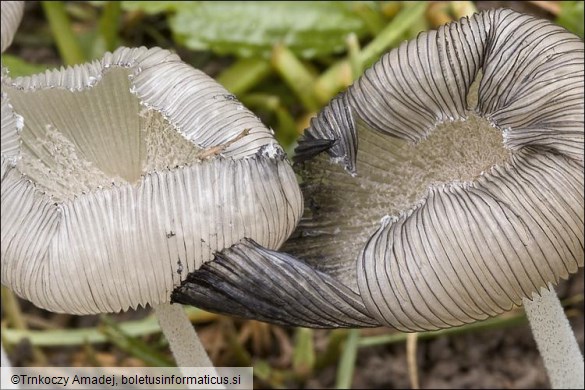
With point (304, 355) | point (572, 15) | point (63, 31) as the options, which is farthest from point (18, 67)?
point (572, 15)

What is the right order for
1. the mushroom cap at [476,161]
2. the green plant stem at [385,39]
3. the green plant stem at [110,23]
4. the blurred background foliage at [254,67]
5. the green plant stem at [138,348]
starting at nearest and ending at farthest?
the mushroom cap at [476,161] → the green plant stem at [138,348] → the blurred background foliage at [254,67] → the green plant stem at [385,39] → the green plant stem at [110,23]

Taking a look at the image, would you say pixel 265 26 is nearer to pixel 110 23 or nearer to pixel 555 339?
pixel 110 23

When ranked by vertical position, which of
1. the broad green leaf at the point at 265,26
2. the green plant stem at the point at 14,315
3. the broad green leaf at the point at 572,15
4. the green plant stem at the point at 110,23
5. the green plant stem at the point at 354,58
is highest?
the green plant stem at the point at 110,23

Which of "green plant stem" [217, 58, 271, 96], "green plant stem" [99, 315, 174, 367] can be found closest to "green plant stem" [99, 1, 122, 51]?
"green plant stem" [217, 58, 271, 96]

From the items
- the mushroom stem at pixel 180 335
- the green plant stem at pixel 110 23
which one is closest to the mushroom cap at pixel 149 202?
the mushroom stem at pixel 180 335

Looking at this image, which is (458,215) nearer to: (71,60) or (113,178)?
(113,178)

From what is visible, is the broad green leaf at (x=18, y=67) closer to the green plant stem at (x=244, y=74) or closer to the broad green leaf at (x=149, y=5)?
the broad green leaf at (x=149, y=5)
